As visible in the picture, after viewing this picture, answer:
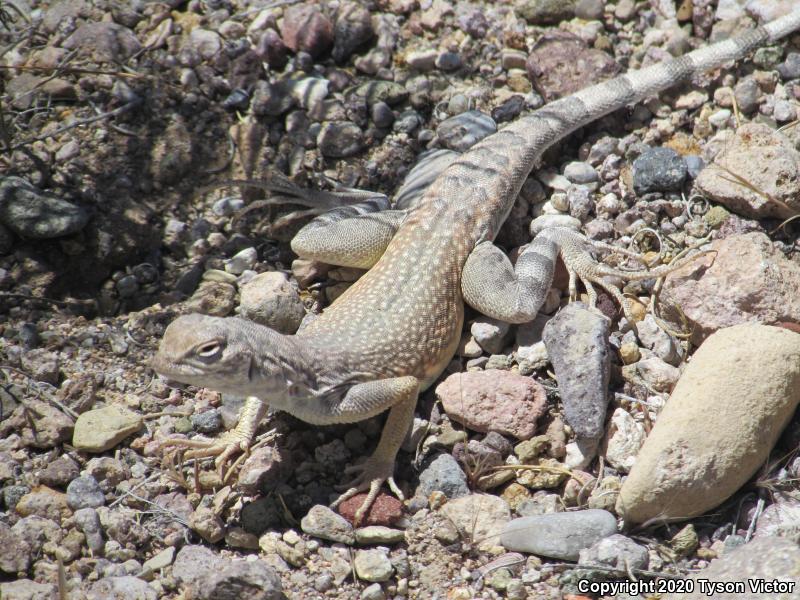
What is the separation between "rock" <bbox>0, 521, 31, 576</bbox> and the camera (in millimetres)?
3773

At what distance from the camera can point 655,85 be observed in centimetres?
535

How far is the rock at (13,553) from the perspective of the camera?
3773mm

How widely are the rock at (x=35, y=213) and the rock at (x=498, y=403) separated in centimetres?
272

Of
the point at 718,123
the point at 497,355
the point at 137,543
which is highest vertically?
the point at 718,123

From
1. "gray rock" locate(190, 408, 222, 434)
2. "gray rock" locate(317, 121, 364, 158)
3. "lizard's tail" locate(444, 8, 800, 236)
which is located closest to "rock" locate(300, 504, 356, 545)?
"gray rock" locate(190, 408, 222, 434)

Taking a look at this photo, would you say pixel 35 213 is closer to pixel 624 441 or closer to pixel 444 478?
pixel 444 478

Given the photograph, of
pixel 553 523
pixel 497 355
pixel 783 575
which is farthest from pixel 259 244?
pixel 783 575

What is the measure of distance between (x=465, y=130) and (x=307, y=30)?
60.9 inches

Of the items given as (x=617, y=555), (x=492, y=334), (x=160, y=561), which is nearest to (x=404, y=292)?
(x=492, y=334)

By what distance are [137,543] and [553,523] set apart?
2.10 meters

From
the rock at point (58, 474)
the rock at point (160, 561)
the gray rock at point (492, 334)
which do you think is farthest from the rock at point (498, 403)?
the rock at point (58, 474)

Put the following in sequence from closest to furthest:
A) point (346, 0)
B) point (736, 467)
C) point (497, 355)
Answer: point (736, 467), point (497, 355), point (346, 0)

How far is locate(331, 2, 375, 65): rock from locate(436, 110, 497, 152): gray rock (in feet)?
3.51

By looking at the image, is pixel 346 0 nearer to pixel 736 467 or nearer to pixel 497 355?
pixel 497 355
